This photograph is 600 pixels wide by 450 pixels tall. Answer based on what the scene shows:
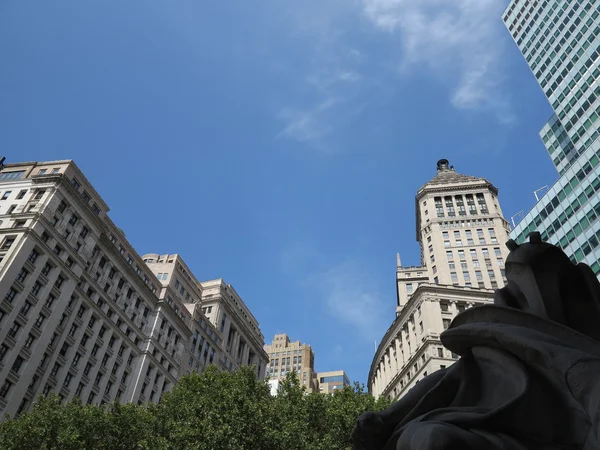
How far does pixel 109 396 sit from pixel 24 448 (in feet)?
94.2

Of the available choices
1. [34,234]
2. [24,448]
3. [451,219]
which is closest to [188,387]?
[24,448]

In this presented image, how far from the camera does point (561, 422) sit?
5.10 m

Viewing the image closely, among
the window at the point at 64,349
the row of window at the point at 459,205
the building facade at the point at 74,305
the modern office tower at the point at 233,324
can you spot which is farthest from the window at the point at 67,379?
the row of window at the point at 459,205

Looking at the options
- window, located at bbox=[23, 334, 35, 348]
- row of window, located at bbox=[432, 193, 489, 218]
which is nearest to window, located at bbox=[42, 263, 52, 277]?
window, located at bbox=[23, 334, 35, 348]

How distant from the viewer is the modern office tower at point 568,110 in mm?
51000

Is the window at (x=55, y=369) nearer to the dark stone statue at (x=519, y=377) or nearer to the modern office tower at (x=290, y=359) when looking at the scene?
the dark stone statue at (x=519, y=377)

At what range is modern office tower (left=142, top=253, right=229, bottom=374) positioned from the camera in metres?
70.1

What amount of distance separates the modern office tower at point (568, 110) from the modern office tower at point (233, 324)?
1821 inches

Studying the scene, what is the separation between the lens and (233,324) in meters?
86.0

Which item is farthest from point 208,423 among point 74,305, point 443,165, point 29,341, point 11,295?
point 443,165

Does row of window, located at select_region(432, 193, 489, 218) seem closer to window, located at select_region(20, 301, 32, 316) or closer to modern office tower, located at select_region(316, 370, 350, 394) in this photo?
window, located at select_region(20, 301, 32, 316)

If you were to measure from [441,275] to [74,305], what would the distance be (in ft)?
168

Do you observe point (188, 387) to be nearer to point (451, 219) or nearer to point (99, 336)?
point (99, 336)

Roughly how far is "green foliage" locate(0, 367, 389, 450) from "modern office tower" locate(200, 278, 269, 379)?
52185 mm
